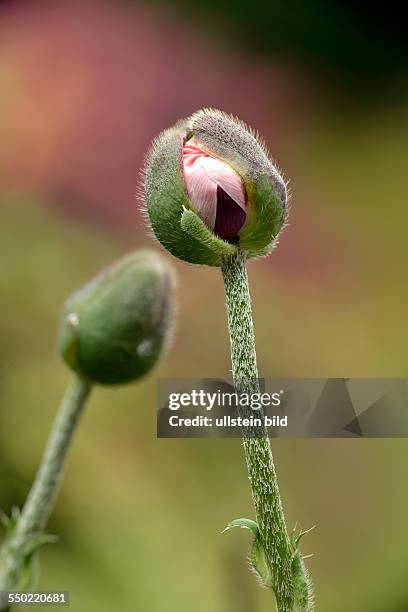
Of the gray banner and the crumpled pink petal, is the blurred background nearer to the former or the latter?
the gray banner

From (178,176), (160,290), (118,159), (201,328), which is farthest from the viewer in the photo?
(118,159)

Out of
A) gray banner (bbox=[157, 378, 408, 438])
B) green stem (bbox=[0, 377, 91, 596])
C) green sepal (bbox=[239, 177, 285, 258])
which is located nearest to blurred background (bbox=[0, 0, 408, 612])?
gray banner (bbox=[157, 378, 408, 438])

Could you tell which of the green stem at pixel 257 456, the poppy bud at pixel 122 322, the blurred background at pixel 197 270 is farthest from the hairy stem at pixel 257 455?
the blurred background at pixel 197 270

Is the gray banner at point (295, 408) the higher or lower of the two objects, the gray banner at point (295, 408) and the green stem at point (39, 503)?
the higher

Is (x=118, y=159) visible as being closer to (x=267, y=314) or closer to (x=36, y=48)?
(x=36, y=48)

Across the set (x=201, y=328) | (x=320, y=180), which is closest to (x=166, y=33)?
(x=320, y=180)

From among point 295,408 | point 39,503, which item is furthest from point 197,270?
point 39,503

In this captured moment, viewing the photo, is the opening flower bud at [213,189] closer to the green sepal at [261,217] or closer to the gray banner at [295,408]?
the green sepal at [261,217]

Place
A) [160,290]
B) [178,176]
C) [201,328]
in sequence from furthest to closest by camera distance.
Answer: [201,328], [160,290], [178,176]
